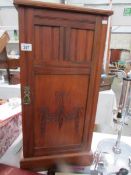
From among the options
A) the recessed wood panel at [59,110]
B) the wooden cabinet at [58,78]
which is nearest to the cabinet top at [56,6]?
the wooden cabinet at [58,78]

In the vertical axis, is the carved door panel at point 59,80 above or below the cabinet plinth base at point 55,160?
above

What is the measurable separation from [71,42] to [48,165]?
2.07 ft

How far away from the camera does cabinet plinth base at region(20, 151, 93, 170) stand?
2.67ft

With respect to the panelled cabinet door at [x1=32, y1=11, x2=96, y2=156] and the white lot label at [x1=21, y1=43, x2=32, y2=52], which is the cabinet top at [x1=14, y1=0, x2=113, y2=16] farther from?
the white lot label at [x1=21, y1=43, x2=32, y2=52]

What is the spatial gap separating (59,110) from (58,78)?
0.16 m

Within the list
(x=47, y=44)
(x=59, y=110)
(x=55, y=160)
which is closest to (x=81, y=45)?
(x=47, y=44)

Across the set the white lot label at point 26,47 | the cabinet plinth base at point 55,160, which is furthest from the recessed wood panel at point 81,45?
the cabinet plinth base at point 55,160

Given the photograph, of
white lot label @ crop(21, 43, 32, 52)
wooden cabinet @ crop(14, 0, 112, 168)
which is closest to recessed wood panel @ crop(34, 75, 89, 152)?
wooden cabinet @ crop(14, 0, 112, 168)

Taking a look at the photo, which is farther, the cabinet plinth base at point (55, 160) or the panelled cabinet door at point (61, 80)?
the cabinet plinth base at point (55, 160)

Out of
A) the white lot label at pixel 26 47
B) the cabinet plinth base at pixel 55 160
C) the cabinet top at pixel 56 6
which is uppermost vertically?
the cabinet top at pixel 56 6

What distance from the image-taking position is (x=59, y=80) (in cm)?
72

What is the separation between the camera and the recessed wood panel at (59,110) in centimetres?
72

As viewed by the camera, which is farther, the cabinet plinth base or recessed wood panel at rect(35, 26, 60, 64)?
the cabinet plinth base

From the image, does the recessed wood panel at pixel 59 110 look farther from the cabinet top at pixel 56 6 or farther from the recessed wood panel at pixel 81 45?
the cabinet top at pixel 56 6
